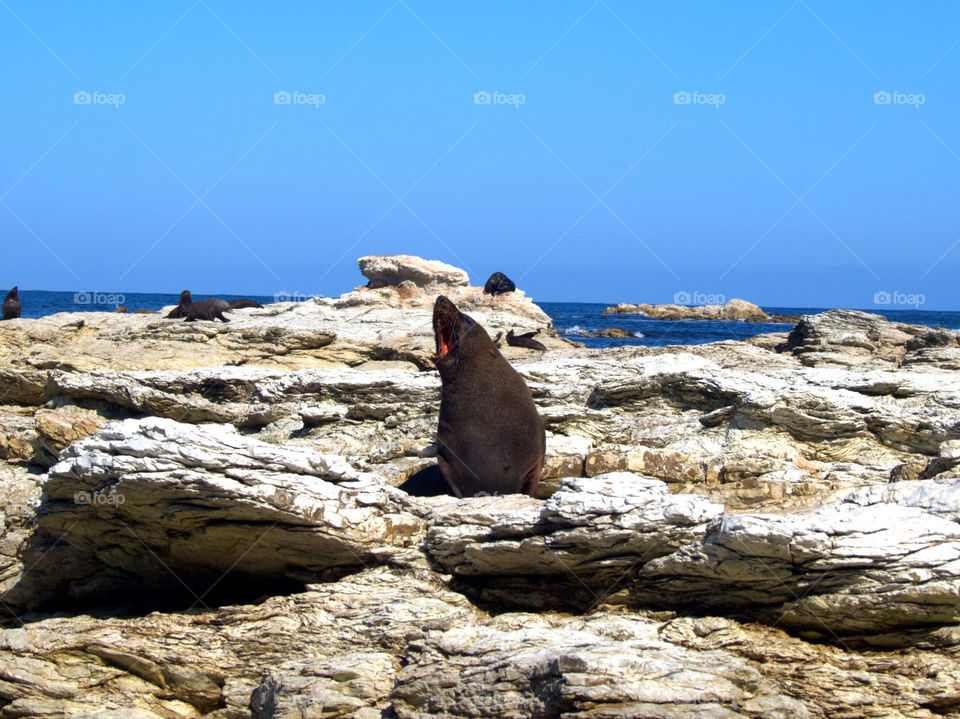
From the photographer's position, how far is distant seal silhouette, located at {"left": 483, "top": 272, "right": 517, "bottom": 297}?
25.4 m

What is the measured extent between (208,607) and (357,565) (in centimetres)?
123

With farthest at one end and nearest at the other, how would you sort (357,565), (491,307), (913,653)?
(491,307) < (357,565) < (913,653)

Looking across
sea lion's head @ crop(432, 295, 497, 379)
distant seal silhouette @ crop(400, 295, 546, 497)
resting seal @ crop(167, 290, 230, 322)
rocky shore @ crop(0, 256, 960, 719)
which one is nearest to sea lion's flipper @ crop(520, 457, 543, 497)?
distant seal silhouette @ crop(400, 295, 546, 497)

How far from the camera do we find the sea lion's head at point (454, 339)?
311 inches

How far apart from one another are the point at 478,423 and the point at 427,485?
841mm

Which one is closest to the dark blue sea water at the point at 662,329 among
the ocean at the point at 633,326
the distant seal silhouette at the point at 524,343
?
the ocean at the point at 633,326

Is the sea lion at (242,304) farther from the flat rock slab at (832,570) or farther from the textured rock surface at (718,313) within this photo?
the textured rock surface at (718,313)

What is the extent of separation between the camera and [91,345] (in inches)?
517

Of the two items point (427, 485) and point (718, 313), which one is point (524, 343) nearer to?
point (427, 485)

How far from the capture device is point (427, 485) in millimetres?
8109

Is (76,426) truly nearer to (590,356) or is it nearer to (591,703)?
(591,703)

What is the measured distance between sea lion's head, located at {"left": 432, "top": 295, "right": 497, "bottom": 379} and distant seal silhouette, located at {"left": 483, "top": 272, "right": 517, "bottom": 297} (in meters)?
17.2

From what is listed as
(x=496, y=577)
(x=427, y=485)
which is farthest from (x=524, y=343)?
(x=496, y=577)

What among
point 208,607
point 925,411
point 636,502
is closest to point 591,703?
point 636,502
